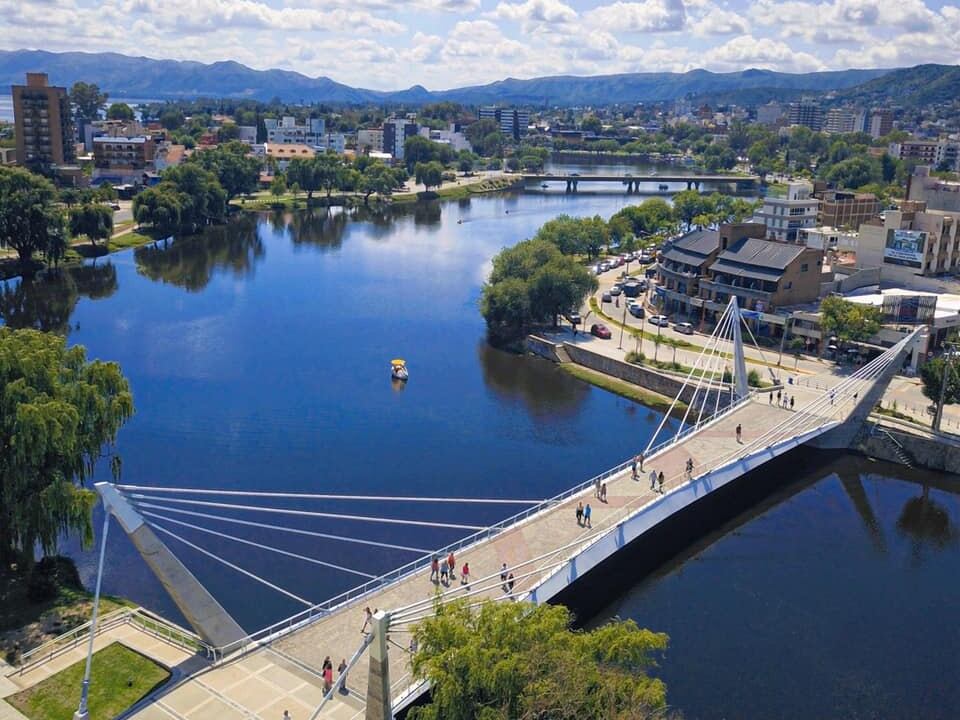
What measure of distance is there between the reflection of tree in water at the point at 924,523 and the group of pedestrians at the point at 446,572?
15.6 m

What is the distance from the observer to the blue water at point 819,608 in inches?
853

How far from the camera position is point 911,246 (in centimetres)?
5409

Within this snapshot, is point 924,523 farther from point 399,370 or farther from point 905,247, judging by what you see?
point 905,247

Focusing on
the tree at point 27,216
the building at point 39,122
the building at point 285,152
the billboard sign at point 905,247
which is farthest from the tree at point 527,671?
the building at point 285,152

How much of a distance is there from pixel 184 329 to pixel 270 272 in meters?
18.5

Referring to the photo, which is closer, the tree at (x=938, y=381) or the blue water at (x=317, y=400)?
the blue water at (x=317, y=400)

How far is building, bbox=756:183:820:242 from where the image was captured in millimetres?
65188

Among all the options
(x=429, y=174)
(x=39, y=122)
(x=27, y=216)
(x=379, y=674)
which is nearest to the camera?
(x=379, y=674)

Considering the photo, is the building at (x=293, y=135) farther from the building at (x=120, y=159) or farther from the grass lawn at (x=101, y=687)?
the grass lawn at (x=101, y=687)

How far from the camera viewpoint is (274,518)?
2989 centimetres

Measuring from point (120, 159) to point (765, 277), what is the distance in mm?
82744

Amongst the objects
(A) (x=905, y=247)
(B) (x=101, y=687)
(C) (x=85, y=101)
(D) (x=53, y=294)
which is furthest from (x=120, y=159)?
(B) (x=101, y=687)

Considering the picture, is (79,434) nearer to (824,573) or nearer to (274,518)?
(274,518)

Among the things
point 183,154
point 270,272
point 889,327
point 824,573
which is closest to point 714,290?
point 889,327
